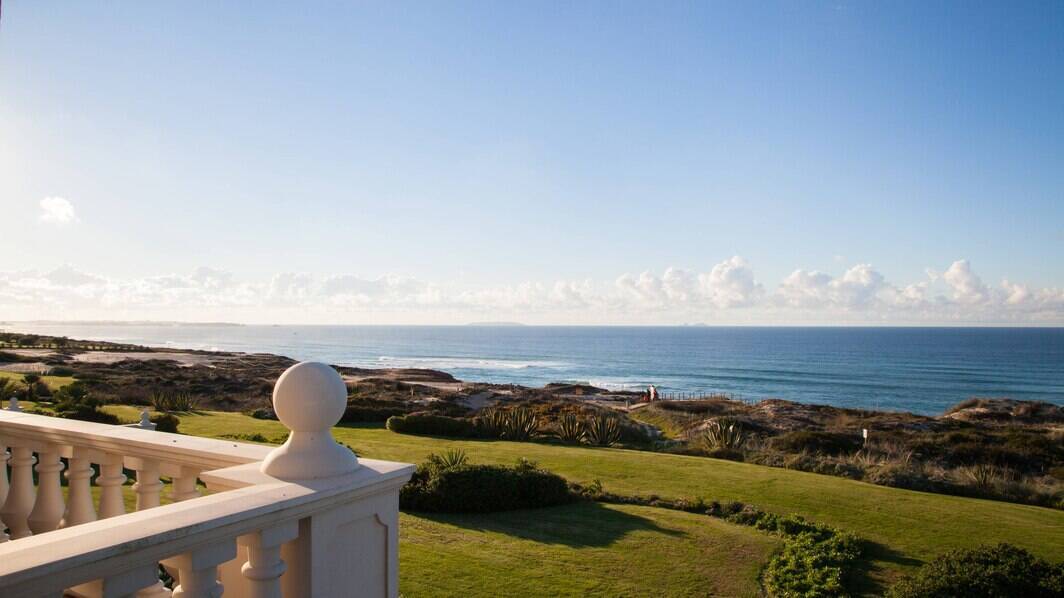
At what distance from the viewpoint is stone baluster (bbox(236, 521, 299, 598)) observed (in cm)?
194

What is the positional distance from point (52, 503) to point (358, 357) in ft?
345

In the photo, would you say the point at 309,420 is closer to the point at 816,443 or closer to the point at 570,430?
the point at 570,430

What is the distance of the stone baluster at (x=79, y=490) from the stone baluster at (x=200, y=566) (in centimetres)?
182

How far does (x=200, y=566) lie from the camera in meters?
1.80

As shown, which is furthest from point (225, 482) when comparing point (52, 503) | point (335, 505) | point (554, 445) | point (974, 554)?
point (554, 445)

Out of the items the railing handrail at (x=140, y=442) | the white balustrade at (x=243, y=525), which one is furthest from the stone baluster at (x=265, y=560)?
the railing handrail at (x=140, y=442)

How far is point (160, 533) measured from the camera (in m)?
1.63

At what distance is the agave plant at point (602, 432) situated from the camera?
53.9 ft

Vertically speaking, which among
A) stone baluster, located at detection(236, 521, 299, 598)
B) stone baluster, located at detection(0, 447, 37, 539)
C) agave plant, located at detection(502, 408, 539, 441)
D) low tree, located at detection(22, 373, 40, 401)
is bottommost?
agave plant, located at detection(502, 408, 539, 441)

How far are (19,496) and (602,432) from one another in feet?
46.5

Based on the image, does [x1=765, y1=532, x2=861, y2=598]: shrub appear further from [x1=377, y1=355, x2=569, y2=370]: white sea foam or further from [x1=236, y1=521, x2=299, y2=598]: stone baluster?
[x1=377, y1=355, x2=569, y2=370]: white sea foam

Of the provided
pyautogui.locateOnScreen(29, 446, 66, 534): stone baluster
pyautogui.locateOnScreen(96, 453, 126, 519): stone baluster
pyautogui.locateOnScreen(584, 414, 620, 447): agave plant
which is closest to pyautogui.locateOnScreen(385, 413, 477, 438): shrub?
pyautogui.locateOnScreen(584, 414, 620, 447): agave plant

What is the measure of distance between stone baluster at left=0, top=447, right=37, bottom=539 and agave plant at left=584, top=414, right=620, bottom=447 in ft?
43.6

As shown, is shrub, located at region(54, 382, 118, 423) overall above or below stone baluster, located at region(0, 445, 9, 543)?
below
